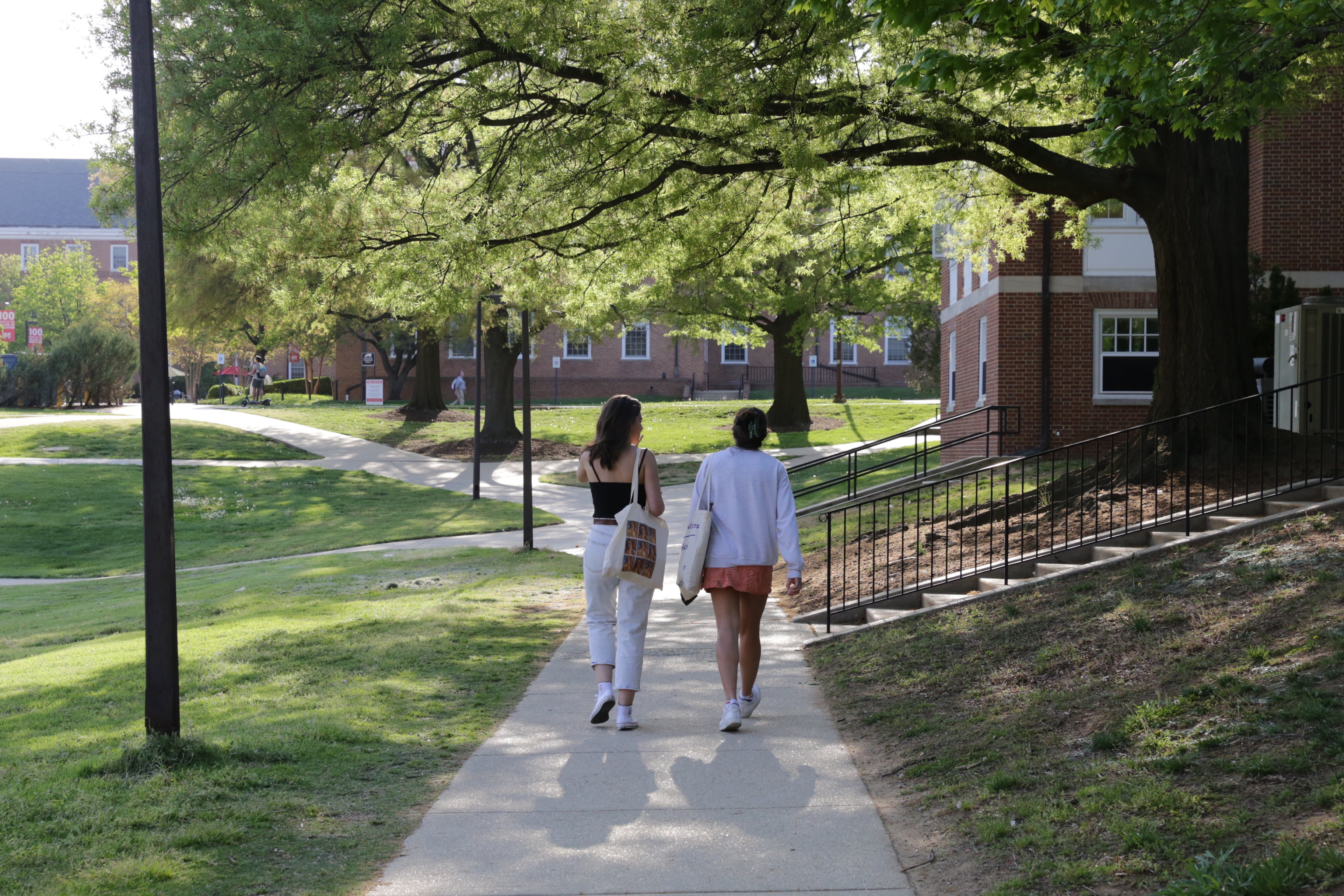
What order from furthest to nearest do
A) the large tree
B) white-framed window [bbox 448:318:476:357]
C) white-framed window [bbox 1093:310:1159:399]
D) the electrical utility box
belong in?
white-framed window [bbox 448:318:476:357] → white-framed window [bbox 1093:310:1159:399] → the electrical utility box → the large tree

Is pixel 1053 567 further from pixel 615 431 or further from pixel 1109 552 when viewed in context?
pixel 615 431

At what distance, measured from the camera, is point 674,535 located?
1984 cm

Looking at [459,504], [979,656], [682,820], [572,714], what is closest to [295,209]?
[572,714]

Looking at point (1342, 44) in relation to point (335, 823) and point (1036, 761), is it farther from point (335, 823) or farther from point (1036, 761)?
point (335, 823)

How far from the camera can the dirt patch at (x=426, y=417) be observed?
40.9m

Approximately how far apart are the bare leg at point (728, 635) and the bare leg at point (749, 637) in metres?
0.04

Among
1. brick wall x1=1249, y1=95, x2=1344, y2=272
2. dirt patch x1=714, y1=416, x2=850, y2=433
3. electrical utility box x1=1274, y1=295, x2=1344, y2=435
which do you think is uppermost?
brick wall x1=1249, y1=95, x2=1344, y2=272

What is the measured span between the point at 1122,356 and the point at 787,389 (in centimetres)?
1631

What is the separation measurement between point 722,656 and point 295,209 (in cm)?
804

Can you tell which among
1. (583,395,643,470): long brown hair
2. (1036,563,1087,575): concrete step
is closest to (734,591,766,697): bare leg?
(583,395,643,470): long brown hair

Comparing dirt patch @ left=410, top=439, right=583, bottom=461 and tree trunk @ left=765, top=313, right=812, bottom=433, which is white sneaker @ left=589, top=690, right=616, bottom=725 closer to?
dirt patch @ left=410, top=439, right=583, bottom=461

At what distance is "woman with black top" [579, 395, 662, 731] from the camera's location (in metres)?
6.81

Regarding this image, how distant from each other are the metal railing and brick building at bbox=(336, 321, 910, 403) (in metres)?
44.7

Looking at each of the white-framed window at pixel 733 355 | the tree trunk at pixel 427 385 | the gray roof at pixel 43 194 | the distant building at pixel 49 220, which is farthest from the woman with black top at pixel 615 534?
the gray roof at pixel 43 194
